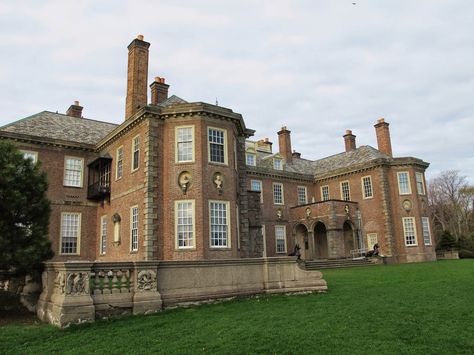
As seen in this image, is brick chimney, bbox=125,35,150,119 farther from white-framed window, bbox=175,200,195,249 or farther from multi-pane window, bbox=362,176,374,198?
multi-pane window, bbox=362,176,374,198

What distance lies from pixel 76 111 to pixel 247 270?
2456 cm

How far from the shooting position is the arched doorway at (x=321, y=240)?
37500 millimetres

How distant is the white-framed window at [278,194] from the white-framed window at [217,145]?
1841cm

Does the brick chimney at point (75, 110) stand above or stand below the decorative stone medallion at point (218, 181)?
above

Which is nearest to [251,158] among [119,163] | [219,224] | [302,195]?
[302,195]

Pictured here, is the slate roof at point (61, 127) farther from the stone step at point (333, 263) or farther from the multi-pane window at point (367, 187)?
the multi-pane window at point (367, 187)

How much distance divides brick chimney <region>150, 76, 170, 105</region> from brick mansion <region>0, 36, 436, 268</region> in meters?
0.07

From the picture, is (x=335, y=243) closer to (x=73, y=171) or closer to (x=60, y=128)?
(x=73, y=171)

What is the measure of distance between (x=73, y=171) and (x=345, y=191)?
24443mm

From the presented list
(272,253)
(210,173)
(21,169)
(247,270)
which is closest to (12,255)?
(21,169)

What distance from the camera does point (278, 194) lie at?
38125mm

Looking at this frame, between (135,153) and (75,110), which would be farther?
(75,110)

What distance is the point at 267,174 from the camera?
37.4 metres

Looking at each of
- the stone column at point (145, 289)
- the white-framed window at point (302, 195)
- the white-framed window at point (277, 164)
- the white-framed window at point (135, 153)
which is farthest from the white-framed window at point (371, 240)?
the stone column at point (145, 289)
